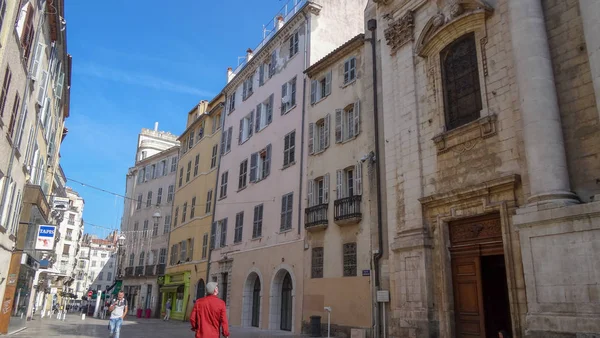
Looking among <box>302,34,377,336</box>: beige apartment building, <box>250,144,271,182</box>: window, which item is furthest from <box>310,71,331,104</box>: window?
<box>250,144,271,182</box>: window

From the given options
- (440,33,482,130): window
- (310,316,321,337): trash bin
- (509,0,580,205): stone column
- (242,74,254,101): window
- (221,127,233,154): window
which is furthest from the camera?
(221,127,233,154): window

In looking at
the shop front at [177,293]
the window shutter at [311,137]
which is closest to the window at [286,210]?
the window shutter at [311,137]

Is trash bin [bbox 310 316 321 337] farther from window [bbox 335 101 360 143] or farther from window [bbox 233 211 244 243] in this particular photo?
window [bbox 233 211 244 243]

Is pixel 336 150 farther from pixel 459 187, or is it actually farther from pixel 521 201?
pixel 521 201

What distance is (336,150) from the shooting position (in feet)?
63.6

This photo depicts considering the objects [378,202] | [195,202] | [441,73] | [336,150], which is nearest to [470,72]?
[441,73]

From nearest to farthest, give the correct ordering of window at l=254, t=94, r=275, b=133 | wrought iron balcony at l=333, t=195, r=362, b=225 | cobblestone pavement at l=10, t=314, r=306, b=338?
wrought iron balcony at l=333, t=195, r=362, b=225
cobblestone pavement at l=10, t=314, r=306, b=338
window at l=254, t=94, r=275, b=133

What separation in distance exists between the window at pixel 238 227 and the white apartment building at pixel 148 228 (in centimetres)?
1359

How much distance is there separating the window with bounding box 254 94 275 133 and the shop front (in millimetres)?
12002

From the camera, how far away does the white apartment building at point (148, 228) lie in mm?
39219

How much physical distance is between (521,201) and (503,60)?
3.73m

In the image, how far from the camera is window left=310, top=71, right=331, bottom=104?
69.4 feet

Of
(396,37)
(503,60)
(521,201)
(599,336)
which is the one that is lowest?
(599,336)

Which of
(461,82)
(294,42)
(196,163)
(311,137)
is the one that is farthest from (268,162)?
(461,82)
